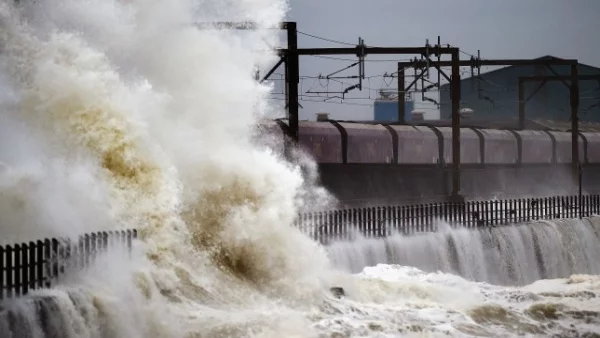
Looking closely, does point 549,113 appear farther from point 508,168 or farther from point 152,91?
point 152,91

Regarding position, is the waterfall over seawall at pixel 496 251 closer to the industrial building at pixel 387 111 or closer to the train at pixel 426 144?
the train at pixel 426 144

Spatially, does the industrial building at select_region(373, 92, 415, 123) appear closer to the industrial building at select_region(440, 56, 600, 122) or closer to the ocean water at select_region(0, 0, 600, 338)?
the industrial building at select_region(440, 56, 600, 122)

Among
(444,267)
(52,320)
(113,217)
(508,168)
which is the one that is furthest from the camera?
(508,168)

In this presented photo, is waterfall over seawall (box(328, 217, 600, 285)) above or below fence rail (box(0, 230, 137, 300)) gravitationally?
below

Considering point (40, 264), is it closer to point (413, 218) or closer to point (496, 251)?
point (413, 218)

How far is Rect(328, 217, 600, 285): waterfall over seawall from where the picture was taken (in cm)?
2866

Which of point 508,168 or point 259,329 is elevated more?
point 508,168

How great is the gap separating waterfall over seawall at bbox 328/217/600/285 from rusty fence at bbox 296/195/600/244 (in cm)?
38

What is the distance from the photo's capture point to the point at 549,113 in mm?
83625

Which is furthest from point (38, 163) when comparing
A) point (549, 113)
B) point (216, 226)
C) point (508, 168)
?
point (549, 113)

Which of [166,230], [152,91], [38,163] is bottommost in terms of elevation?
[166,230]

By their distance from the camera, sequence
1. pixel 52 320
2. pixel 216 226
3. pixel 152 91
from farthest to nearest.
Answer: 1. pixel 152 91
2. pixel 216 226
3. pixel 52 320

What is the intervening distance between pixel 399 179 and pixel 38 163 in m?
25.3

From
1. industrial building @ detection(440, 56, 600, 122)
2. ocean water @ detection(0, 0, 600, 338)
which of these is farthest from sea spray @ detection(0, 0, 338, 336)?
industrial building @ detection(440, 56, 600, 122)
